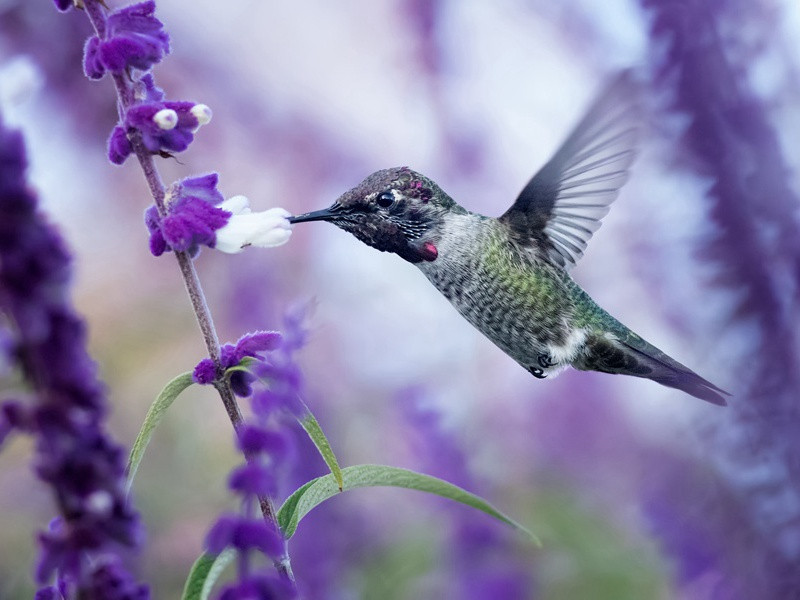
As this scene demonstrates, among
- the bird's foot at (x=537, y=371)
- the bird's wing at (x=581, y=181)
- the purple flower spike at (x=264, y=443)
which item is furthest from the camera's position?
the bird's foot at (x=537, y=371)

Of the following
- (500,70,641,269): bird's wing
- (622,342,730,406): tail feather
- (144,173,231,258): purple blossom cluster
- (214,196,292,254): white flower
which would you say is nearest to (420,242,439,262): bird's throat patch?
(500,70,641,269): bird's wing

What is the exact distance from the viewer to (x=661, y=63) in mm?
2924

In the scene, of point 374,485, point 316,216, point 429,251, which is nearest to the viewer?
point 374,485

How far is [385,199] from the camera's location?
108 inches

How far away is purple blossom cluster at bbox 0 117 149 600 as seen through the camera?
1161mm

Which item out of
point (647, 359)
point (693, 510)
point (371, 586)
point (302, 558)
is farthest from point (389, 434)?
point (647, 359)

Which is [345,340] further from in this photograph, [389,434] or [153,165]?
[153,165]

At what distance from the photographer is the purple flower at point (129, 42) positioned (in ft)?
5.39

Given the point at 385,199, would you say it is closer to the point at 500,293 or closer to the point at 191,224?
the point at 500,293

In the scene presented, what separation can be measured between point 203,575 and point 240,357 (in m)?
0.38

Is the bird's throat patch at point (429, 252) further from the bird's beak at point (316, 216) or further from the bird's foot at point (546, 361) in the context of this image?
the bird's foot at point (546, 361)

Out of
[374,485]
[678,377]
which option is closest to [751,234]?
[678,377]

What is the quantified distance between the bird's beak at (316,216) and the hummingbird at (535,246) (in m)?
0.01

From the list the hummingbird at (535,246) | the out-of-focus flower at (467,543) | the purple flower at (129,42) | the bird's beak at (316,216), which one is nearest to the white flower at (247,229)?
the purple flower at (129,42)
